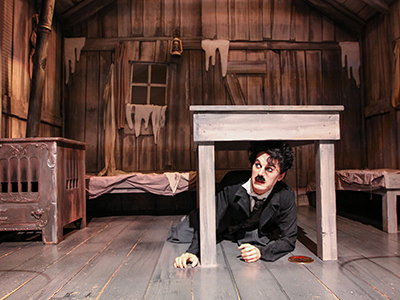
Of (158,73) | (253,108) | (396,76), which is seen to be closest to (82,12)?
(158,73)

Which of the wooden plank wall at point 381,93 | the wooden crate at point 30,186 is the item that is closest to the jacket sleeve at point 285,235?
the wooden crate at point 30,186

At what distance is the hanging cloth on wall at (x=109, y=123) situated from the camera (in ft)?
14.6

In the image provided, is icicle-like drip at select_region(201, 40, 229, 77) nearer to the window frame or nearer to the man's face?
the window frame

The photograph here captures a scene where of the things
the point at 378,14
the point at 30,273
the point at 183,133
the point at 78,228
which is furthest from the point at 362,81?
the point at 30,273

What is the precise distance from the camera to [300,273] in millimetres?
1734

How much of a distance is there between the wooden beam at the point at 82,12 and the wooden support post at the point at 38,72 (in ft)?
3.38

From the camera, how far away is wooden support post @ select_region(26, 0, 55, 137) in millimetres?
3232

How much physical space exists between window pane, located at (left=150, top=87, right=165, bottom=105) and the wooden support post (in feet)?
5.59

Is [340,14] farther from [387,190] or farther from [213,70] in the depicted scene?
[387,190]

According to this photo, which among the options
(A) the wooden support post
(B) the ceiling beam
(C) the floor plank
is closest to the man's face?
(C) the floor plank

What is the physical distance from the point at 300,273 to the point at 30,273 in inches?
66.2

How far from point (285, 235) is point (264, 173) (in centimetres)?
50

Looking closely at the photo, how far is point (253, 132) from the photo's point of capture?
1938 millimetres

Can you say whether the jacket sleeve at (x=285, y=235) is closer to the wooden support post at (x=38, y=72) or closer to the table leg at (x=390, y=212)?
the table leg at (x=390, y=212)
